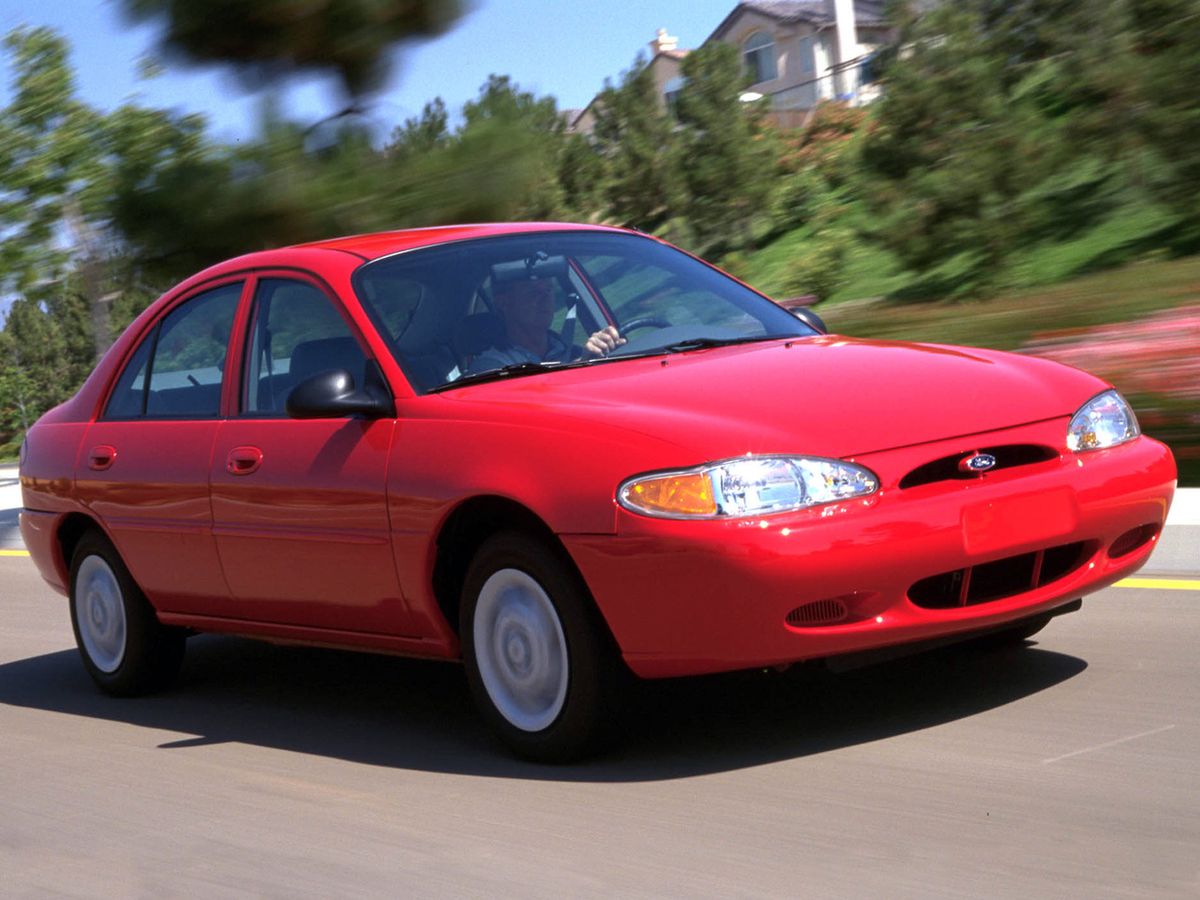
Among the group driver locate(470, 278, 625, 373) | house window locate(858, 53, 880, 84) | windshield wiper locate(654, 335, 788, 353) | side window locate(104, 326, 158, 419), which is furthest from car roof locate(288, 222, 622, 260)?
house window locate(858, 53, 880, 84)

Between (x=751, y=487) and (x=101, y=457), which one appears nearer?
(x=751, y=487)

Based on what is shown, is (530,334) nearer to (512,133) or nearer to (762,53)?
(512,133)

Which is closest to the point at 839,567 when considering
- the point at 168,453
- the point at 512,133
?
the point at 168,453

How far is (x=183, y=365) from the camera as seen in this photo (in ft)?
22.0

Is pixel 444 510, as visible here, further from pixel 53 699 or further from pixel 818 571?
pixel 53 699

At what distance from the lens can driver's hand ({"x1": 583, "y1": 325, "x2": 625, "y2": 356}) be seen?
5.69 meters

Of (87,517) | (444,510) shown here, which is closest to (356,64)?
(87,517)

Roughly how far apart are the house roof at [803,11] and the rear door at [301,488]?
64.7 meters

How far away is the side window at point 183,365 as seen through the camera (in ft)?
21.1

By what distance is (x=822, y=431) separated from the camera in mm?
4645

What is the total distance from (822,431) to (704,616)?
0.56 meters

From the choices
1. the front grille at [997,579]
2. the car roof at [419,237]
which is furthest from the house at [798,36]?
the front grille at [997,579]

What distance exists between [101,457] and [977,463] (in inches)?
137

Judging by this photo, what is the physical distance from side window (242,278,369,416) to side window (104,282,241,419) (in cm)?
17
